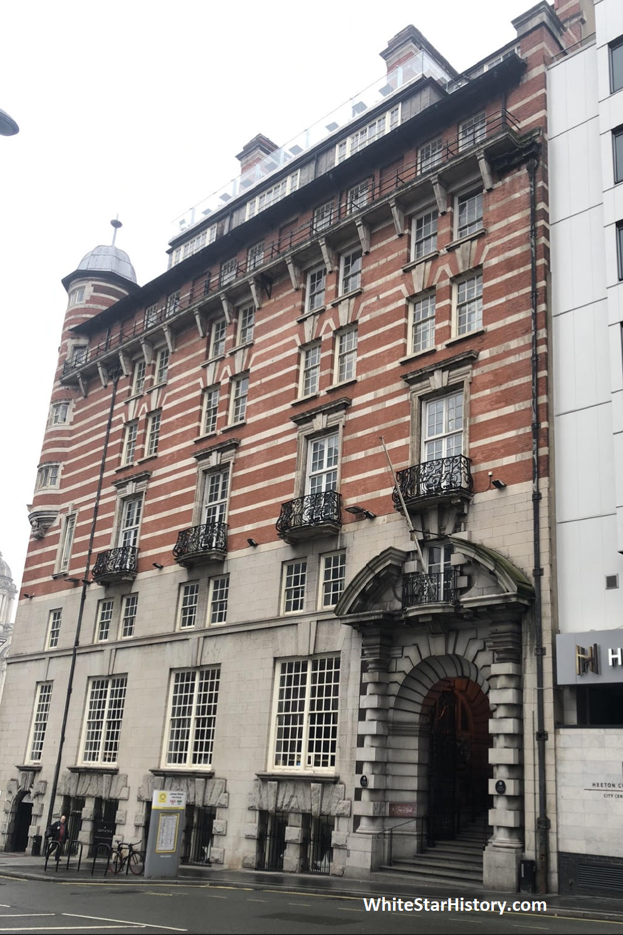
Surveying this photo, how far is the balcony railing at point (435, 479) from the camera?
23.9 meters

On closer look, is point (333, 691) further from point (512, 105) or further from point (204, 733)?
point (512, 105)

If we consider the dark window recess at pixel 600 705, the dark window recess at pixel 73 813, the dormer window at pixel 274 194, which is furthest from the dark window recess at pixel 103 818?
the dormer window at pixel 274 194

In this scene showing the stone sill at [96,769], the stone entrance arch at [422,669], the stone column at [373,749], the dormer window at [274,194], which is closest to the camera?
the stone entrance arch at [422,669]

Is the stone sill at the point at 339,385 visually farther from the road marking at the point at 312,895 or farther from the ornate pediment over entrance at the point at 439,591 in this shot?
the road marking at the point at 312,895

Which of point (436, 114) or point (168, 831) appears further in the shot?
point (436, 114)

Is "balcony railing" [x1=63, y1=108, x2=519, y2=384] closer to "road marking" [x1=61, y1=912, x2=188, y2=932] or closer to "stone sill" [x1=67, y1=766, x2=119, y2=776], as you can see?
"stone sill" [x1=67, y1=766, x2=119, y2=776]

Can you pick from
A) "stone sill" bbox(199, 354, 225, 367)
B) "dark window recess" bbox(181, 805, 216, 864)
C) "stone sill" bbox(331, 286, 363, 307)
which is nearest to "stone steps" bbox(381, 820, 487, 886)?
"dark window recess" bbox(181, 805, 216, 864)

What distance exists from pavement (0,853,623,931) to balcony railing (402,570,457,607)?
6.86 meters

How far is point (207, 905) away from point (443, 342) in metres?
16.8

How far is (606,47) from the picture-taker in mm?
23891

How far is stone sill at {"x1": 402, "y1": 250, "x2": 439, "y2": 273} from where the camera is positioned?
27.8 meters

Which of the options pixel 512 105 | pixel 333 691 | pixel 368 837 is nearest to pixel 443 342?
pixel 512 105

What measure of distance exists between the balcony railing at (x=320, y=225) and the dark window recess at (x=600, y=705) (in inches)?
632

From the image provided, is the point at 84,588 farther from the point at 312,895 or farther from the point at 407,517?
the point at 312,895
